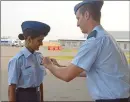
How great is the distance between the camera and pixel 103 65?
61.7 inches

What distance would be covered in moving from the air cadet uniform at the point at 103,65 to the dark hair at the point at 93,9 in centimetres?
3

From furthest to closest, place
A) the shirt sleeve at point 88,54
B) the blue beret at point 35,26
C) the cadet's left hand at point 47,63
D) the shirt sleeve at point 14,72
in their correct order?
the blue beret at point 35,26
the shirt sleeve at point 14,72
the cadet's left hand at point 47,63
the shirt sleeve at point 88,54

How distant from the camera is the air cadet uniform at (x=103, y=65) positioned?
1.54 meters

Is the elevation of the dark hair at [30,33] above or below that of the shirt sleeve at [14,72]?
above

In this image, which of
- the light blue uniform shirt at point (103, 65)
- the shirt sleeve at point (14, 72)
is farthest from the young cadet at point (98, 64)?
the shirt sleeve at point (14, 72)

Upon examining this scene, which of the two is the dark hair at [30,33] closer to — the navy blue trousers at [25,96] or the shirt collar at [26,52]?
the shirt collar at [26,52]

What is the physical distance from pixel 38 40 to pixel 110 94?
0.81 m

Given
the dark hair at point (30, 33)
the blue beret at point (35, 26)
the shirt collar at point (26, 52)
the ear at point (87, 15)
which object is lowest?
the shirt collar at point (26, 52)

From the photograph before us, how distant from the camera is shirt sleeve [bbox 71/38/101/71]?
1.54 metres

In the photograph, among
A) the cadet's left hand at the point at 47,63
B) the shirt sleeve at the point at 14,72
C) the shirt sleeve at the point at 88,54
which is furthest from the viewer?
the shirt sleeve at the point at 14,72

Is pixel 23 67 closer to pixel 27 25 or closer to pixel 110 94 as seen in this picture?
pixel 27 25

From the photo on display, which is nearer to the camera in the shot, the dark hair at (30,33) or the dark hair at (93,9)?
the dark hair at (93,9)

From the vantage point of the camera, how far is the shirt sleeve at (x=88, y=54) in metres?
1.54

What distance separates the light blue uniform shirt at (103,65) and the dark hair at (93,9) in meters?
0.09
